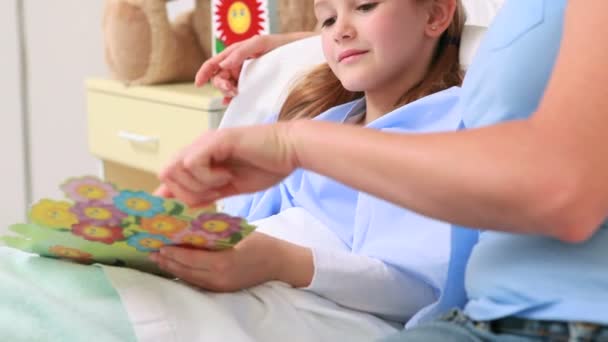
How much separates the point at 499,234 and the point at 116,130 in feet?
4.33

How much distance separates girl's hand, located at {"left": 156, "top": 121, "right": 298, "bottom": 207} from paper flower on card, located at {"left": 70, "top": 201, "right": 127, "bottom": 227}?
0.18 ft

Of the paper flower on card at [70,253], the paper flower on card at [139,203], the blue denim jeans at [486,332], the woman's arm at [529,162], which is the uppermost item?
the woman's arm at [529,162]

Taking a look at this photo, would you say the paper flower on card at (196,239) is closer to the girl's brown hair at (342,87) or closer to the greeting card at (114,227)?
the greeting card at (114,227)

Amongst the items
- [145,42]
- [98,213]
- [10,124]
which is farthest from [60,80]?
[98,213]

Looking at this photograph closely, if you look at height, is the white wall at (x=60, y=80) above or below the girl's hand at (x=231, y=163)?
below

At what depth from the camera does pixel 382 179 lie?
0.63 meters

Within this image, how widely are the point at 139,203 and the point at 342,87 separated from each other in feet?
1.77

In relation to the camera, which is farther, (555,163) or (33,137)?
(33,137)

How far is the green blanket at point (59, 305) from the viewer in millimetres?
759

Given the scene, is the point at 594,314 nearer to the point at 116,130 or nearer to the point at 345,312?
the point at 345,312

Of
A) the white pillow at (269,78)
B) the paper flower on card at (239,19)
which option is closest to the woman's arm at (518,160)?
the white pillow at (269,78)

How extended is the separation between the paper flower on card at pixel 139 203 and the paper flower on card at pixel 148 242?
0.19ft

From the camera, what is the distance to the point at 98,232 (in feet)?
2.61

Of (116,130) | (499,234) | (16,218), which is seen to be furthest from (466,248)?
(16,218)
